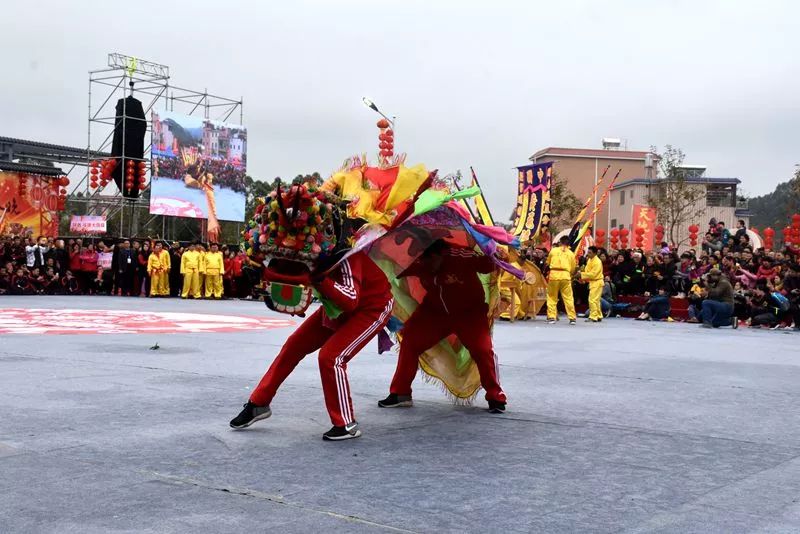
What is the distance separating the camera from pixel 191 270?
22.7 metres

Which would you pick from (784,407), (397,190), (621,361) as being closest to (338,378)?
(397,190)

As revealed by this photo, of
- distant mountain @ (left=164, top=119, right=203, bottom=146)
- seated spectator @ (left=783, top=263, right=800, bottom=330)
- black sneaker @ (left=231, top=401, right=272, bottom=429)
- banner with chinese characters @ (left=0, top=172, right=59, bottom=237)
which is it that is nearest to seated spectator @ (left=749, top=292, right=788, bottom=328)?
seated spectator @ (left=783, top=263, right=800, bottom=330)

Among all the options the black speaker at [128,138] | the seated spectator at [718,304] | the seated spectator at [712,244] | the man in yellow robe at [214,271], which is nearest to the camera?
the seated spectator at [718,304]

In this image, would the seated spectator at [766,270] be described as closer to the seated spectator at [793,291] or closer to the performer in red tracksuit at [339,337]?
the seated spectator at [793,291]

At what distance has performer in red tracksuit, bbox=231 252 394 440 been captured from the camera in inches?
198

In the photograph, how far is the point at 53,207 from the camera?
97.2 feet

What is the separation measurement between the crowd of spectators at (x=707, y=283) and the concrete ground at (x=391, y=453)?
8458mm

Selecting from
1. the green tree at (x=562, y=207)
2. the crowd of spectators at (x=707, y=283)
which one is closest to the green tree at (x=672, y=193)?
the green tree at (x=562, y=207)

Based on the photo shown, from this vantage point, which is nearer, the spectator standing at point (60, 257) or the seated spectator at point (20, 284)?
the seated spectator at point (20, 284)

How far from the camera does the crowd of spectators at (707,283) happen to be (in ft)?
53.8

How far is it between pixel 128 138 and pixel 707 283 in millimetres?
18667

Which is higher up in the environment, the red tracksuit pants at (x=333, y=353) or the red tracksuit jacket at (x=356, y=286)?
the red tracksuit jacket at (x=356, y=286)

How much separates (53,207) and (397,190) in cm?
2712

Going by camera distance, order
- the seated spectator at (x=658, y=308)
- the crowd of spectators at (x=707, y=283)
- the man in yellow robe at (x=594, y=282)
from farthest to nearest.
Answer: the seated spectator at (x=658, y=308)
the man in yellow robe at (x=594, y=282)
the crowd of spectators at (x=707, y=283)
